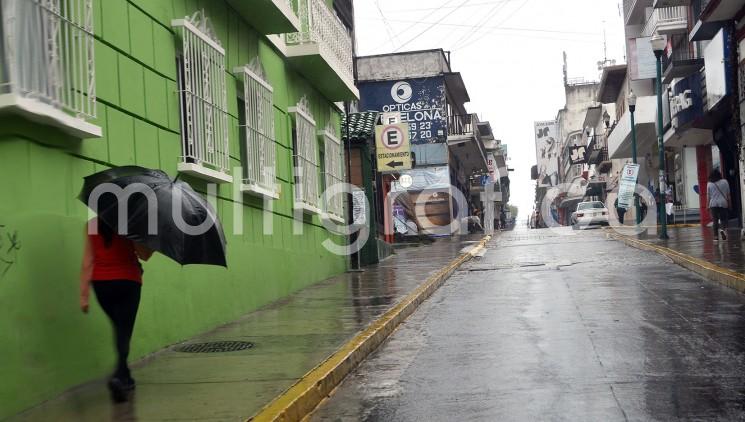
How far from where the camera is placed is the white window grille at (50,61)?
5797mm

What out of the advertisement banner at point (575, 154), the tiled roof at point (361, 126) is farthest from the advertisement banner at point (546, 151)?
the tiled roof at point (361, 126)

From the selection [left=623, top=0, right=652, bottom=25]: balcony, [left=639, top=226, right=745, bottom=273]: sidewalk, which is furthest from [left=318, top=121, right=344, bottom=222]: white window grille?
[left=623, top=0, right=652, bottom=25]: balcony

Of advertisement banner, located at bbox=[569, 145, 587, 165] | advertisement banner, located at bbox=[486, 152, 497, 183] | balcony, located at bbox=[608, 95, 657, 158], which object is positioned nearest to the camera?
balcony, located at bbox=[608, 95, 657, 158]

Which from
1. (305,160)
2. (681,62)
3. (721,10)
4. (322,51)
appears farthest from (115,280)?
(681,62)

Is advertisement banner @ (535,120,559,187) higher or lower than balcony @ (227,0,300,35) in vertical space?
higher

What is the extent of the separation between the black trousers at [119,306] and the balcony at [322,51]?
7.80m

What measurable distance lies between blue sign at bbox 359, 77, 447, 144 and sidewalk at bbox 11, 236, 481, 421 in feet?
102

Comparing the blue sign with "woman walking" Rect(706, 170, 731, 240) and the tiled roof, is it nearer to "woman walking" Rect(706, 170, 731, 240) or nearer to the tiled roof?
the tiled roof

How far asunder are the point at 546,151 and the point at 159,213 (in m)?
138

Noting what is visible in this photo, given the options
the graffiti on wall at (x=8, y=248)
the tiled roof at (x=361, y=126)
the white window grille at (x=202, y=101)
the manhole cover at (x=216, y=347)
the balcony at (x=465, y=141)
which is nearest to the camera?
the graffiti on wall at (x=8, y=248)

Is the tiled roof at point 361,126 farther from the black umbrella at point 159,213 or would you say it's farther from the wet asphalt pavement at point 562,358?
the black umbrella at point 159,213

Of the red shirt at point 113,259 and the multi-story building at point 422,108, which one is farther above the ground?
the multi-story building at point 422,108

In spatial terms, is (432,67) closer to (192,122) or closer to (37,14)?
(192,122)

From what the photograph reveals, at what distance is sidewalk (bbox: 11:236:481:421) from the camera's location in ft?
18.6
